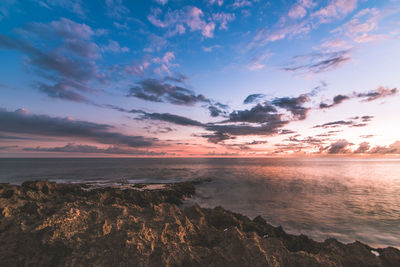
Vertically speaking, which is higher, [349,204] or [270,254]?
[270,254]

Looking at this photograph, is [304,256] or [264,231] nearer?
[304,256]

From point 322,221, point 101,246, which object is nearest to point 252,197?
point 322,221

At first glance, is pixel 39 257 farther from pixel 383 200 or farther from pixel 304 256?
pixel 383 200

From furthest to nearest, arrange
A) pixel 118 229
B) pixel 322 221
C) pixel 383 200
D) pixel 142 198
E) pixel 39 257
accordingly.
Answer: pixel 383 200
pixel 142 198
pixel 322 221
pixel 118 229
pixel 39 257

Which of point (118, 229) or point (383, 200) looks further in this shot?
point (383, 200)

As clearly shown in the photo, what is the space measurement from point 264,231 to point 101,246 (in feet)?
27.5

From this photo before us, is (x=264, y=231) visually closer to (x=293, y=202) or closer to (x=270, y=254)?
(x=270, y=254)

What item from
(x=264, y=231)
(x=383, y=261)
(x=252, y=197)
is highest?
(x=383, y=261)

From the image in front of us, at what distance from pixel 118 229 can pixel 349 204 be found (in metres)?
25.9

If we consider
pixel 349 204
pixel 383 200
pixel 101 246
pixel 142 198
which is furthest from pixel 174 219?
pixel 383 200

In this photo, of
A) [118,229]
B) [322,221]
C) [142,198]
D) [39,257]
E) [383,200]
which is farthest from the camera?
[383,200]

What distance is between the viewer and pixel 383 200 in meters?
24.3

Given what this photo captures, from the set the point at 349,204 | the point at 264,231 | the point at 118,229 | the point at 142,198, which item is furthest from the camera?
the point at 349,204

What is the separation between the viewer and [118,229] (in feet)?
22.1
